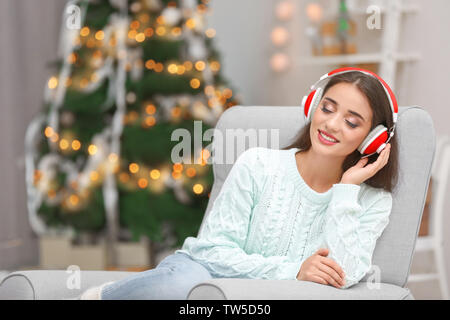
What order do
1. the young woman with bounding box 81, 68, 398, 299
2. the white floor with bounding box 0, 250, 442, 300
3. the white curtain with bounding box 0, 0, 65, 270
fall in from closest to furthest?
the young woman with bounding box 81, 68, 398, 299, the white floor with bounding box 0, 250, 442, 300, the white curtain with bounding box 0, 0, 65, 270

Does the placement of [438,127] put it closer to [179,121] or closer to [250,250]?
[179,121]

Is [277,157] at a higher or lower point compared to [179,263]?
higher

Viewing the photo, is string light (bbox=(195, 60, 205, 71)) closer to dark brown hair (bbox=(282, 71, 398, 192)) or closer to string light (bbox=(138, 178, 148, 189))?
string light (bbox=(138, 178, 148, 189))

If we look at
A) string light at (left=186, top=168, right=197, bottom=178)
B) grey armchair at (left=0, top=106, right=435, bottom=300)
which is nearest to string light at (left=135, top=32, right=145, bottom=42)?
string light at (left=186, top=168, right=197, bottom=178)

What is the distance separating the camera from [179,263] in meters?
1.47

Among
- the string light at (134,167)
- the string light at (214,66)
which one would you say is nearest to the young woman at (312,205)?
the string light at (134,167)

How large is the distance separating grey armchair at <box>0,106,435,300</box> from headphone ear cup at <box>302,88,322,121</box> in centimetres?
20

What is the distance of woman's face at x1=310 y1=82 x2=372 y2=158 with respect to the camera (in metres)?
1.49

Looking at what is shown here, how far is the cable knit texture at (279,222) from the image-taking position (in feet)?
4.90

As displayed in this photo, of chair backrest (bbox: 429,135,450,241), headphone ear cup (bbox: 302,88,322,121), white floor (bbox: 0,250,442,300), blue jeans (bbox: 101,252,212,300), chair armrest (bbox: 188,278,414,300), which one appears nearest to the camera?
chair armrest (bbox: 188,278,414,300)

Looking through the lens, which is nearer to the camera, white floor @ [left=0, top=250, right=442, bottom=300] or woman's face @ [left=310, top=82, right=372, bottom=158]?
woman's face @ [left=310, top=82, right=372, bottom=158]

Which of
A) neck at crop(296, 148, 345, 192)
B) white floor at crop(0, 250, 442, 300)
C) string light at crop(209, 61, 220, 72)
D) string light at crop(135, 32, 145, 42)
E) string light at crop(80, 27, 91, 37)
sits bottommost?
white floor at crop(0, 250, 442, 300)
